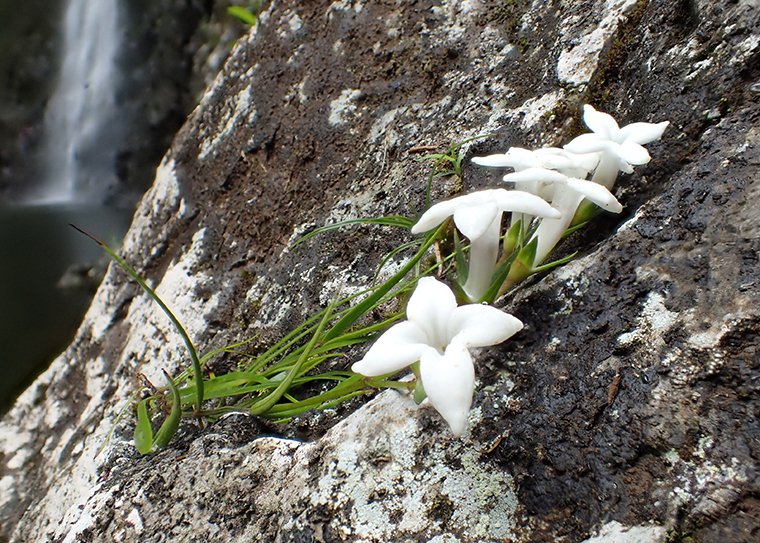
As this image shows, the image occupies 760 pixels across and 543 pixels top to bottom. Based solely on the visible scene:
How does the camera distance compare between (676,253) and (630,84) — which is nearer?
(676,253)

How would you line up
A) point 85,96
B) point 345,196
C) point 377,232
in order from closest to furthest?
point 377,232
point 345,196
point 85,96

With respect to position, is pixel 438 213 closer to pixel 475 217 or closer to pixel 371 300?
pixel 475 217

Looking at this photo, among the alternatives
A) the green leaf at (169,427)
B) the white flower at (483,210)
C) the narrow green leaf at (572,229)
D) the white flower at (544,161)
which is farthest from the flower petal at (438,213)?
the green leaf at (169,427)

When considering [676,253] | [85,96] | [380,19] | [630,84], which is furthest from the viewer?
[85,96]

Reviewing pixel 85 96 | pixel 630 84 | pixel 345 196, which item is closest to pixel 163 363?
pixel 345 196

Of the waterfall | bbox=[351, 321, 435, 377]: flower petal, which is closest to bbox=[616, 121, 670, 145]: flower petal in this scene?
bbox=[351, 321, 435, 377]: flower petal

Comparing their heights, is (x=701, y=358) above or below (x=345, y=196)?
below

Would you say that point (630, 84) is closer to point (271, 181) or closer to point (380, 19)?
point (380, 19)

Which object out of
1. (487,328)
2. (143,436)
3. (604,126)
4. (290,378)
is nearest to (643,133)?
(604,126)
